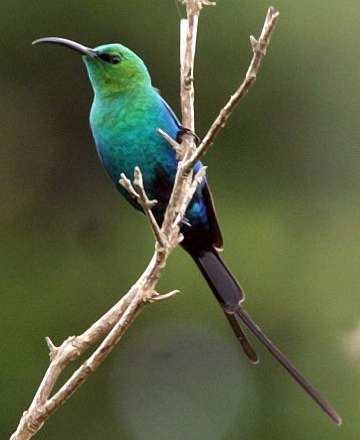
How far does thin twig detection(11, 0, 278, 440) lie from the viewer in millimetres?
2668

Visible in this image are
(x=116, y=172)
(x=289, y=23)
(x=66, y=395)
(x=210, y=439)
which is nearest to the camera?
(x=66, y=395)

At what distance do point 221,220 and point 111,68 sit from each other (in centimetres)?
683

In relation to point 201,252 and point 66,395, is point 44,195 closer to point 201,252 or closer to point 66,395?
point 201,252

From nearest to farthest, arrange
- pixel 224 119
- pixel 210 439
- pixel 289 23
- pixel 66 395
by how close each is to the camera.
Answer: pixel 66 395 < pixel 224 119 < pixel 210 439 < pixel 289 23

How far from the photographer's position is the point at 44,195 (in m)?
11.8

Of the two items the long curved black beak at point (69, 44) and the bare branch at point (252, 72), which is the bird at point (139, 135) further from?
the bare branch at point (252, 72)

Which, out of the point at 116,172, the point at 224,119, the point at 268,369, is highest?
the point at 224,119

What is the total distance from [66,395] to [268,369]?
876 cm

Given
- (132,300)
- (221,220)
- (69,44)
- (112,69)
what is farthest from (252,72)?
(221,220)

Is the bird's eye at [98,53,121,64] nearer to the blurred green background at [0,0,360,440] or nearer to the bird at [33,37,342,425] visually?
the bird at [33,37,342,425]

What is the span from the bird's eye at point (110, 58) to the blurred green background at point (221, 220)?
604 cm

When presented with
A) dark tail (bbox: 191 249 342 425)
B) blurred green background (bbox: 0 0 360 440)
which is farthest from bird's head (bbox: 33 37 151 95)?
blurred green background (bbox: 0 0 360 440)

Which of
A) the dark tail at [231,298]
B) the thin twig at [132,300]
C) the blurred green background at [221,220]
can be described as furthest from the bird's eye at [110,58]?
the blurred green background at [221,220]

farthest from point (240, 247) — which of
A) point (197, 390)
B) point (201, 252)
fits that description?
point (201, 252)
